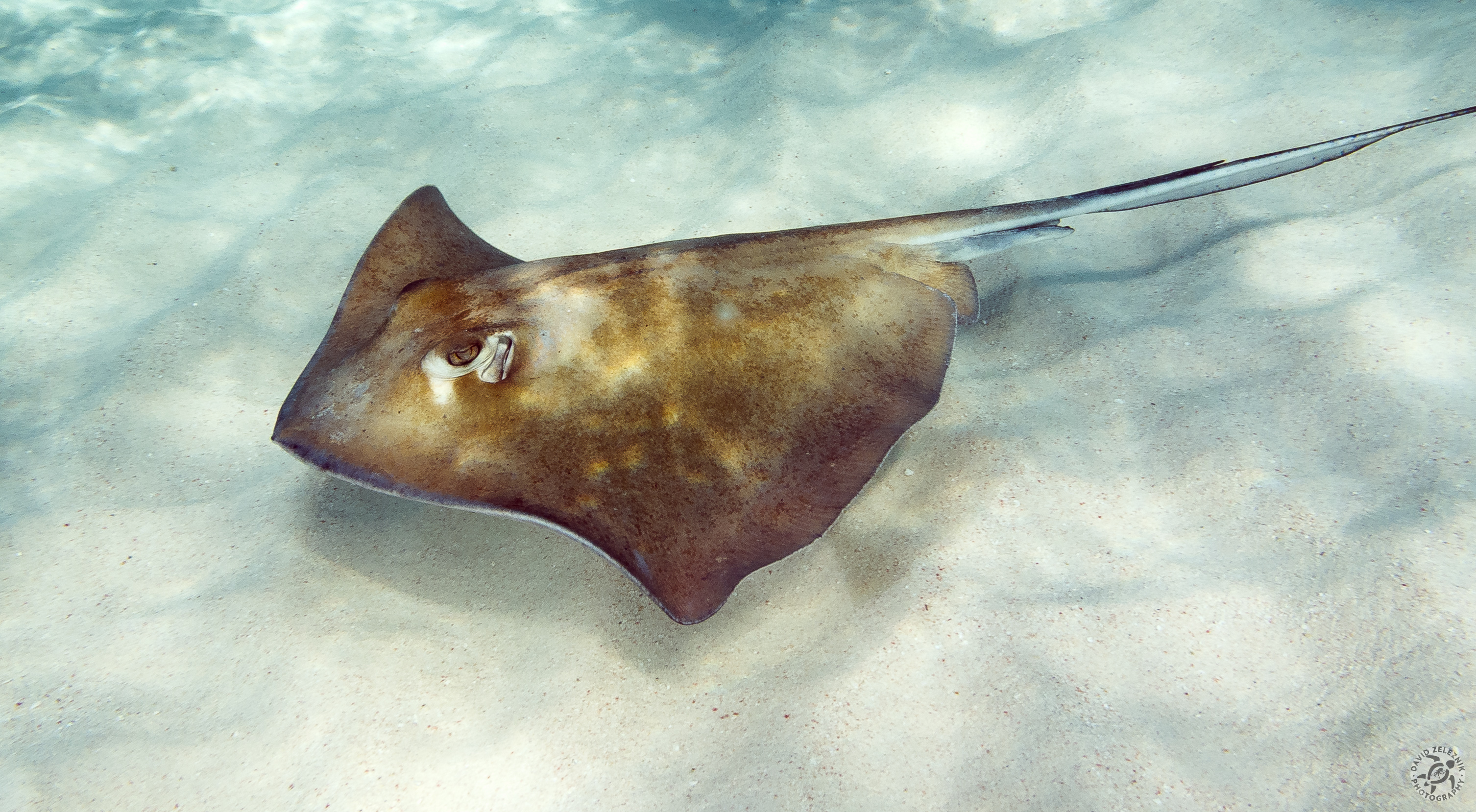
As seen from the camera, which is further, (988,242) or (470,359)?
(988,242)

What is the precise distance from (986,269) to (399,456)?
124 inches

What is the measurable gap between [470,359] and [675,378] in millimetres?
682

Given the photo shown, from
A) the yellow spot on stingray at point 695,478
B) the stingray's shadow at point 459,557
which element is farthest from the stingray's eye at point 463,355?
the yellow spot on stingray at point 695,478

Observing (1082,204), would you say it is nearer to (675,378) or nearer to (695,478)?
(675,378)

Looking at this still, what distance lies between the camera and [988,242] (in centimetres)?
305

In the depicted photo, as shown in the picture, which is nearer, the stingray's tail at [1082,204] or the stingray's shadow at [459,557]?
the stingray's shadow at [459,557]

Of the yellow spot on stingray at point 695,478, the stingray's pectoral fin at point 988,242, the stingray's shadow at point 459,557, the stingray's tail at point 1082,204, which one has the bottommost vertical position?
the stingray's shadow at point 459,557

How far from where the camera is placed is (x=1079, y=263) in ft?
12.1

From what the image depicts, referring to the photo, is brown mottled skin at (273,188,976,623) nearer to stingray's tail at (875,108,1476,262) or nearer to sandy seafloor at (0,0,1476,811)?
stingray's tail at (875,108,1476,262)

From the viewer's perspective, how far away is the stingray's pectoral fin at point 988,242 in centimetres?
303

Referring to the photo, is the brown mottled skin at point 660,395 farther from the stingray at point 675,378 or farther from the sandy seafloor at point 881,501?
the sandy seafloor at point 881,501

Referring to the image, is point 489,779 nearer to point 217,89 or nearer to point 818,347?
point 818,347

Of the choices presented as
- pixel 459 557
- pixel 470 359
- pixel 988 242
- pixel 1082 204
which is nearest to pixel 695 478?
pixel 470 359

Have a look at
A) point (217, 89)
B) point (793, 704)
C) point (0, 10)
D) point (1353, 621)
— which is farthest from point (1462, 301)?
point (0, 10)
